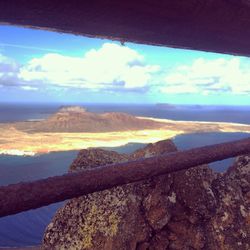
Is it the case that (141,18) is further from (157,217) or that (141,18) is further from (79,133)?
(79,133)

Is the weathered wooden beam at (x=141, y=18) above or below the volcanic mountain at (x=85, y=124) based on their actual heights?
above

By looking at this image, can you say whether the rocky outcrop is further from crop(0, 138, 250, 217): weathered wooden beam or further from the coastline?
the coastline

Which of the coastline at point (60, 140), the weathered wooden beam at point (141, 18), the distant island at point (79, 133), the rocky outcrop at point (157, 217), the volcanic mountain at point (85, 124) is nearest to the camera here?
the weathered wooden beam at point (141, 18)

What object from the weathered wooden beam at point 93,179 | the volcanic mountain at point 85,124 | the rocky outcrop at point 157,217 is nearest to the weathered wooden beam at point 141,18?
the weathered wooden beam at point 93,179

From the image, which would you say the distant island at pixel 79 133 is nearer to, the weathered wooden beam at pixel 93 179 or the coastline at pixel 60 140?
the coastline at pixel 60 140

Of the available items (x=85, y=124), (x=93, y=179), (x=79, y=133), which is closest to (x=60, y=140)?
(x=79, y=133)
